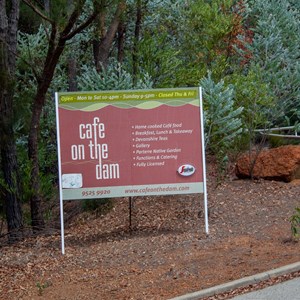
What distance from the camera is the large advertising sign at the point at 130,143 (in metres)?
10.5

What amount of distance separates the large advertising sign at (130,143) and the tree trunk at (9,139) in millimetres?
1609

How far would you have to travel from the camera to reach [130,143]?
10594mm

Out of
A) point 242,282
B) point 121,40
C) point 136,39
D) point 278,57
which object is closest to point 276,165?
point 278,57

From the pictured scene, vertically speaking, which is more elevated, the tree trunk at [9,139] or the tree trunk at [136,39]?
the tree trunk at [136,39]

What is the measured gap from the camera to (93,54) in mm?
17078

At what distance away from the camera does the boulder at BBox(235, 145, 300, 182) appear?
13.5 metres

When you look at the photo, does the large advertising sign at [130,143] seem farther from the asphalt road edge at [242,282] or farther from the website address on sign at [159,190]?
the asphalt road edge at [242,282]

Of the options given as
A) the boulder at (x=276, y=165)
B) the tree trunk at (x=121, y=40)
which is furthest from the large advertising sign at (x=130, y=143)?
the tree trunk at (x=121, y=40)

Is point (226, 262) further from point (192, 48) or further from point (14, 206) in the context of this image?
point (192, 48)

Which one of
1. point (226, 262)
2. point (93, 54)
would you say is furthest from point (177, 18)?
point (226, 262)

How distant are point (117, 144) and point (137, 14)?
5.30 meters

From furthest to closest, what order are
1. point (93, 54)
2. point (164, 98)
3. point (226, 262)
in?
1. point (93, 54)
2. point (164, 98)
3. point (226, 262)

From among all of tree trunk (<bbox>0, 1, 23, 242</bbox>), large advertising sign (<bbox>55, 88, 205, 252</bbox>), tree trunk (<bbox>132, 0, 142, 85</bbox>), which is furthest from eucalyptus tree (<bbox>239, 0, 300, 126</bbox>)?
tree trunk (<bbox>0, 1, 23, 242</bbox>)

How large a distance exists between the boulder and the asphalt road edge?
4.75 m
